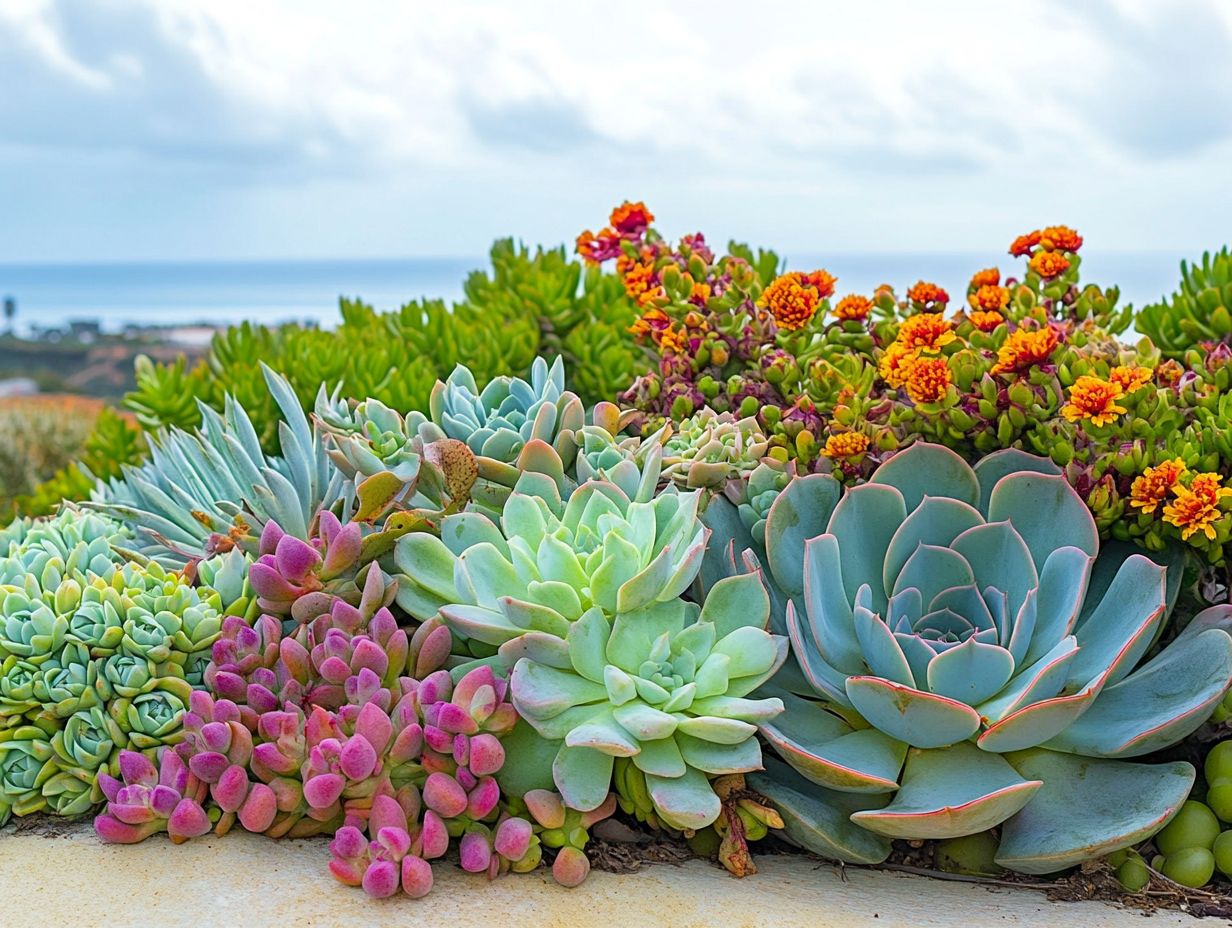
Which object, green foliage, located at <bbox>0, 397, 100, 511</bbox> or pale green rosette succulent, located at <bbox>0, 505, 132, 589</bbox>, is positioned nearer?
pale green rosette succulent, located at <bbox>0, 505, 132, 589</bbox>

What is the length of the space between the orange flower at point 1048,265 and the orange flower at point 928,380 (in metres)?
0.78

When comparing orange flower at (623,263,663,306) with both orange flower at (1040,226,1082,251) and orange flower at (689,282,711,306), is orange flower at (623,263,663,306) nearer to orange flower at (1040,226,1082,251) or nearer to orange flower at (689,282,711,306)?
orange flower at (689,282,711,306)

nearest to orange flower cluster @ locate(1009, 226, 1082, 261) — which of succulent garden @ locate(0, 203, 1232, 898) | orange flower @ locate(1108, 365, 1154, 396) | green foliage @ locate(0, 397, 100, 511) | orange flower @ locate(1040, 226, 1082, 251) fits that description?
orange flower @ locate(1040, 226, 1082, 251)

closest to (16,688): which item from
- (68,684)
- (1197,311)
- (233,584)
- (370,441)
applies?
(68,684)

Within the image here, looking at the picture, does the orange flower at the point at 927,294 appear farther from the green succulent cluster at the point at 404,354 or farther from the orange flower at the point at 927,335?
the green succulent cluster at the point at 404,354

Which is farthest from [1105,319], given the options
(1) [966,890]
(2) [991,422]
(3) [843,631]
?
(1) [966,890]

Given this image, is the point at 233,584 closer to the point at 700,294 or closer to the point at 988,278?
the point at 700,294

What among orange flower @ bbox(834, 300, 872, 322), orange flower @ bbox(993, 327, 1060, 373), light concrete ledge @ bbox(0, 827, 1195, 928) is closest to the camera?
light concrete ledge @ bbox(0, 827, 1195, 928)

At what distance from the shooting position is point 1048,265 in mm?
3100

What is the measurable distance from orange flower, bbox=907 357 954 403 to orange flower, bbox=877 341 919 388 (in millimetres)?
28

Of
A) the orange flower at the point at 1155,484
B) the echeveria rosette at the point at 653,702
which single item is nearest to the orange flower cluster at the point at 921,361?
the orange flower at the point at 1155,484

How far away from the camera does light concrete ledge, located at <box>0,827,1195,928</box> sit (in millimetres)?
1943

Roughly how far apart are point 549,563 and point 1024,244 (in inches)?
74.4

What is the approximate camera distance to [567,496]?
262 centimetres
